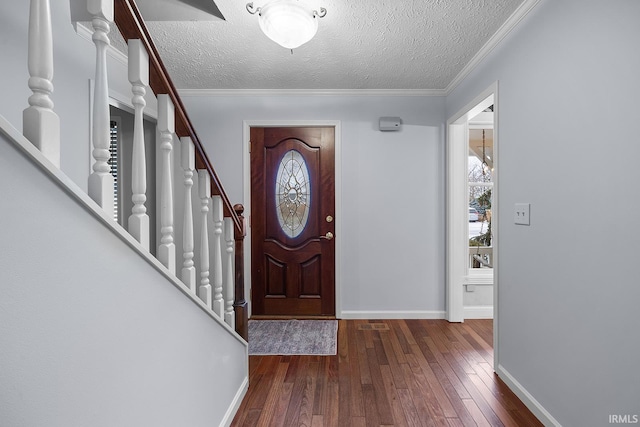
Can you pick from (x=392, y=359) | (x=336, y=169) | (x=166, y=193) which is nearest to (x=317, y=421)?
(x=392, y=359)

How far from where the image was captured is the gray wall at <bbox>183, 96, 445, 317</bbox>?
3.53 meters

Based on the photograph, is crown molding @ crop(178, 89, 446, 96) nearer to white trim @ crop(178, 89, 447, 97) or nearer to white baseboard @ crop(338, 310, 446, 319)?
white trim @ crop(178, 89, 447, 97)

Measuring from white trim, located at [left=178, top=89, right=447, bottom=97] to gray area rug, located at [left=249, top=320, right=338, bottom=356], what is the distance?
234cm

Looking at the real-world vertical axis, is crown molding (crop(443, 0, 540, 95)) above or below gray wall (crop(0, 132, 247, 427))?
above

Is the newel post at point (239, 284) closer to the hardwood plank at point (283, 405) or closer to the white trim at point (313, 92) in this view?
the hardwood plank at point (283, 405)

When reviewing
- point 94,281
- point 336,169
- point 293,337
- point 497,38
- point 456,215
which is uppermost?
point 497,38

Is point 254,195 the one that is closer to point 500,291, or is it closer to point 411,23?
point 411,23

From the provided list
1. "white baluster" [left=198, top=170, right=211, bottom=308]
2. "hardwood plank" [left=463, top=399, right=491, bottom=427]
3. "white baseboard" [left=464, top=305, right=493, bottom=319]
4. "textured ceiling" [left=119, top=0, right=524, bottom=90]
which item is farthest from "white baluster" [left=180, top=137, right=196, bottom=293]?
"white baseboard" [left=464, top=305, right=493, bottom=319]

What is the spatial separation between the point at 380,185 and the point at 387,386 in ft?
6.35

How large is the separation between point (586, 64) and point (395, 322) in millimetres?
2654

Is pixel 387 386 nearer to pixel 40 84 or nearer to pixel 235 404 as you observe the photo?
pixel 235 404

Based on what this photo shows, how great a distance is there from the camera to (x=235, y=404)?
1937mm

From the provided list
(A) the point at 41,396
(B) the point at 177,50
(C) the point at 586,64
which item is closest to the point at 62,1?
(B) the point at 177,50

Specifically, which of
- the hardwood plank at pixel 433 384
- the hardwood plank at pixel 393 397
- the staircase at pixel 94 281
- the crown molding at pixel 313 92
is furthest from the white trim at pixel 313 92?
the hardwood plank at pixel 393 397
